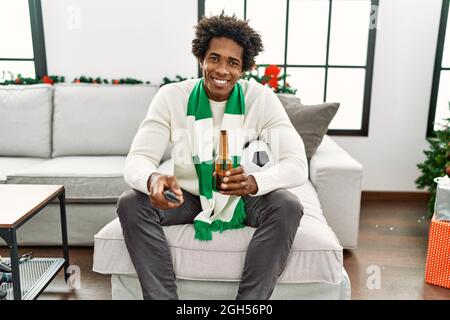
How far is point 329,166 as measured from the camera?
2.11 metres

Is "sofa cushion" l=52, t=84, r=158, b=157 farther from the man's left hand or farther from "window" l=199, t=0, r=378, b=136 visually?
the man's left hand

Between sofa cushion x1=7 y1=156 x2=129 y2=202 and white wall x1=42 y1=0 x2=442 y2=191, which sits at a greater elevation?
white wall x1=42 y1=0 x2=442 y2=191

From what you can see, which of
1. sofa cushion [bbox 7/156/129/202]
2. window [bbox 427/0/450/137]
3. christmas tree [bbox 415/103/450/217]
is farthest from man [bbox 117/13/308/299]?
window [bbox 427/0/450/137]

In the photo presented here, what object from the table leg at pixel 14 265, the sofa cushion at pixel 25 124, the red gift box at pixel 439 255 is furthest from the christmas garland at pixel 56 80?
the red gift box at pixel 439 255

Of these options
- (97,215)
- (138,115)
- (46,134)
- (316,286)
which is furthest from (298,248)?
(46,134)

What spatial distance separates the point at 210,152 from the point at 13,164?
142cm

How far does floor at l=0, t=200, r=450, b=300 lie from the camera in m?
1.92

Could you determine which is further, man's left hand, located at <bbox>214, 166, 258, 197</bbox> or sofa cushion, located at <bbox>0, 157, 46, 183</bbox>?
sofa cushion, located at <bbox>0, 157, 46, 183</bbox>

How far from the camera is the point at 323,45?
3.05 m

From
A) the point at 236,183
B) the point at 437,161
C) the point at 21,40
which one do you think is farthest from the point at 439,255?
the point at 21,40

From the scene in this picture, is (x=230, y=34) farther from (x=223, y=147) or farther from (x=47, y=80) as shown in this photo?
(x=47, y=80)

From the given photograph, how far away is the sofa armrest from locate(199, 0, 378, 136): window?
1022 mm

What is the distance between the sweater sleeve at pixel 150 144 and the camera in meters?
Result: 1.53

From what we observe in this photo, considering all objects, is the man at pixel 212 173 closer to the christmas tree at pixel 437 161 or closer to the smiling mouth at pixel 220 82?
the smiling mouth at pixel 220 82
